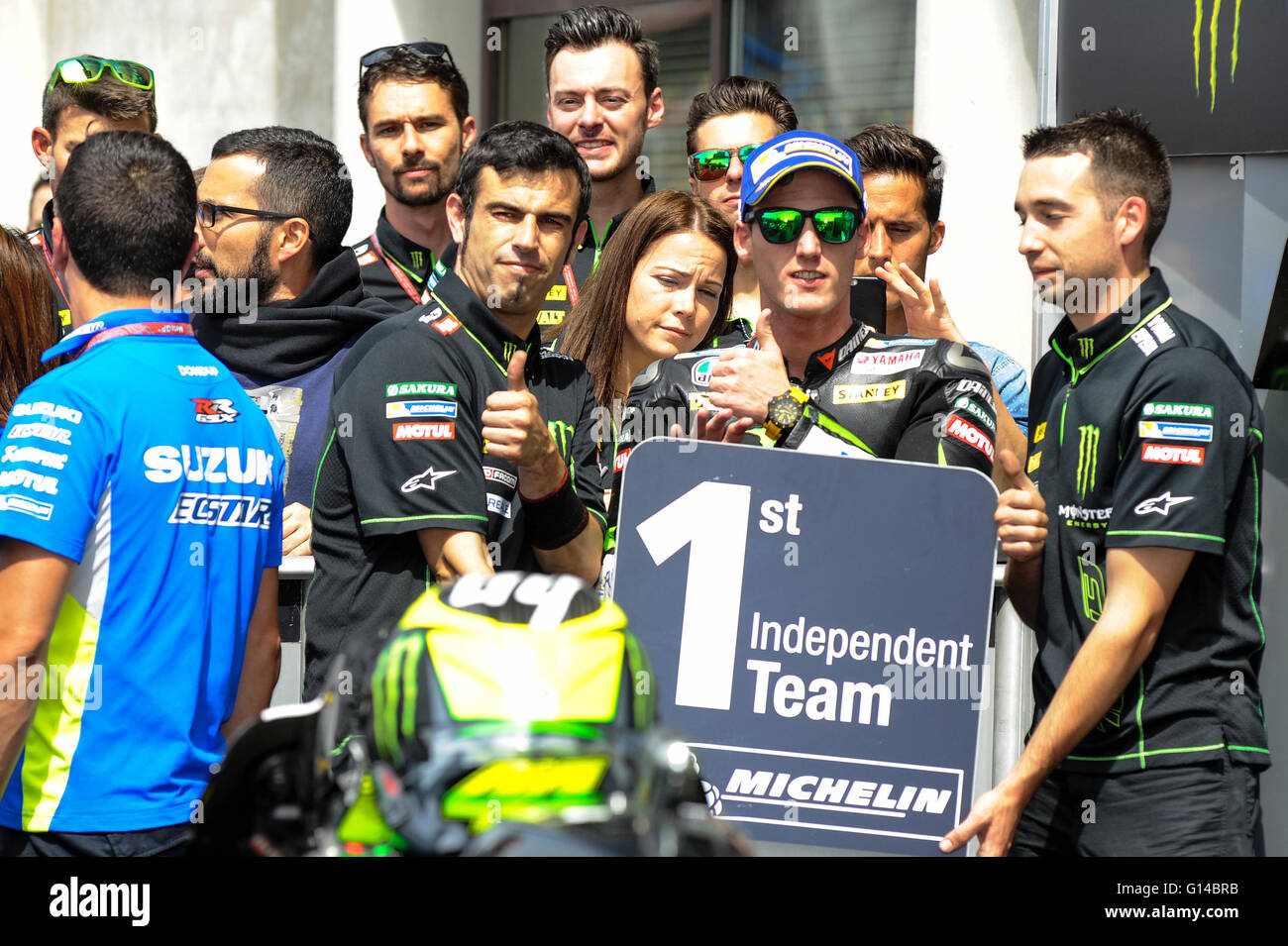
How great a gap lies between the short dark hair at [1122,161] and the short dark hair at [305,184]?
245 centimetres

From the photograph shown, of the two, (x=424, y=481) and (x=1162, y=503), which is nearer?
(x=1162, y=503)

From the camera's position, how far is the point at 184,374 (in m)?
3.04

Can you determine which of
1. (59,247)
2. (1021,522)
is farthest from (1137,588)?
(59,247)

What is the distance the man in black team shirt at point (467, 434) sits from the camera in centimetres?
343

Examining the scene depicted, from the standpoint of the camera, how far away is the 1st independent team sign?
316 centimetres

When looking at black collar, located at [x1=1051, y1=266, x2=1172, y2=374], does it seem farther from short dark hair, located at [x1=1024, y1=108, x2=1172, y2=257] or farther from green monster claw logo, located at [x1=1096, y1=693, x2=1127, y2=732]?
green monster claw logo, located at [x1=1096, y1=693, x2=1127, y2=732]

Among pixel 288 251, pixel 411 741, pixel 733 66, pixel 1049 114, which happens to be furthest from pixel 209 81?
pixel 411 741

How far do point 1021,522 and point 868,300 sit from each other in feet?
4.44

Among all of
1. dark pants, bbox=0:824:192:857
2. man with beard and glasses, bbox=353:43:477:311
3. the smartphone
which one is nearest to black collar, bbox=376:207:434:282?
man with beard and glasses, bbox=353:43:477:311

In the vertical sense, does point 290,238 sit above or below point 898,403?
above

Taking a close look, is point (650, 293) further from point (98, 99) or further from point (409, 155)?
point (98, 99)

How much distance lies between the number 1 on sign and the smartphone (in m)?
1.47

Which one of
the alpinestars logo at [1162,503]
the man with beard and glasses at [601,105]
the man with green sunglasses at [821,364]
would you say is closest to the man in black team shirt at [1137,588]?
the alpinestars logo at [1162,503]

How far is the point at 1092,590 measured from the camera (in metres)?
3.35
